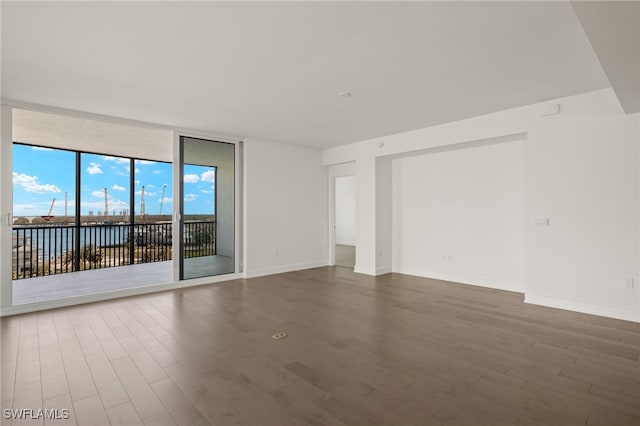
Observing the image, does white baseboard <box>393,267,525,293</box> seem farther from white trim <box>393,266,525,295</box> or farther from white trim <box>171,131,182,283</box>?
white trim <box>171,131,182,283</box>

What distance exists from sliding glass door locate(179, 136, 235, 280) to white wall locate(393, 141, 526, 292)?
11.1ft

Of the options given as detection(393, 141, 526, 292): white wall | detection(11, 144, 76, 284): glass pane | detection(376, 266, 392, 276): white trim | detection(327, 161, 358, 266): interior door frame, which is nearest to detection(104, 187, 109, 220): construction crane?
detection(11, 144, 76, 284): glass pane

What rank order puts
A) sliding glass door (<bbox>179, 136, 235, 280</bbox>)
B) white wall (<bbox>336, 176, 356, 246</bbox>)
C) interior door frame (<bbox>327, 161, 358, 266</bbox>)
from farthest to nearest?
white wall (<bbox>336, 176, 356, 246</bbox>) < interior door frame (<bbox>327, 161, 358, 266</bbox>) < sliding glass door (<bbox>179, 136, 235, 280</bbox>)

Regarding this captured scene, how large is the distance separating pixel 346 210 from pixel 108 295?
8035 millimetres

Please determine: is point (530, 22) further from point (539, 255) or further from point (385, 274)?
point (385, 274)

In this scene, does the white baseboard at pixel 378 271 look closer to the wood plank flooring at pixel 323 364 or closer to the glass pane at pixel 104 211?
the wood plank flooring at pixel 323 364

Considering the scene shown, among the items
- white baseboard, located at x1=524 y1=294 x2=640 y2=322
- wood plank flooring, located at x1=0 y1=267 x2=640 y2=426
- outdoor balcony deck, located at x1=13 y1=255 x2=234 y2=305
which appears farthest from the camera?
outdoor balcony deck, located at x1=13 y1=255 x2=234 y2=305

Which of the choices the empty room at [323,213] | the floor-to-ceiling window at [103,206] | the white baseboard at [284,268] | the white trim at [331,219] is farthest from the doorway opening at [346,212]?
the floor-to-ceiling window at [103,206]

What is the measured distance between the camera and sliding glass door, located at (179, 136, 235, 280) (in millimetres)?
5480

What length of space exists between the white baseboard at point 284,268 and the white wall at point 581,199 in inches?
164

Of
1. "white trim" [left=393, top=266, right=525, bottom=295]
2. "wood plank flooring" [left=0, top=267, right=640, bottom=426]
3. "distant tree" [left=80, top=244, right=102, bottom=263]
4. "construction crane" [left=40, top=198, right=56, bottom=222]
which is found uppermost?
"construction crane" [left=40, top=198, right=56, bottom=222]

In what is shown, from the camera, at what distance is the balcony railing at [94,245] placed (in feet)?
→ 19.3

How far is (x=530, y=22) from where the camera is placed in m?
2.30

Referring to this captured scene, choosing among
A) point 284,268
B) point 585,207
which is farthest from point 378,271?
point 585,207
